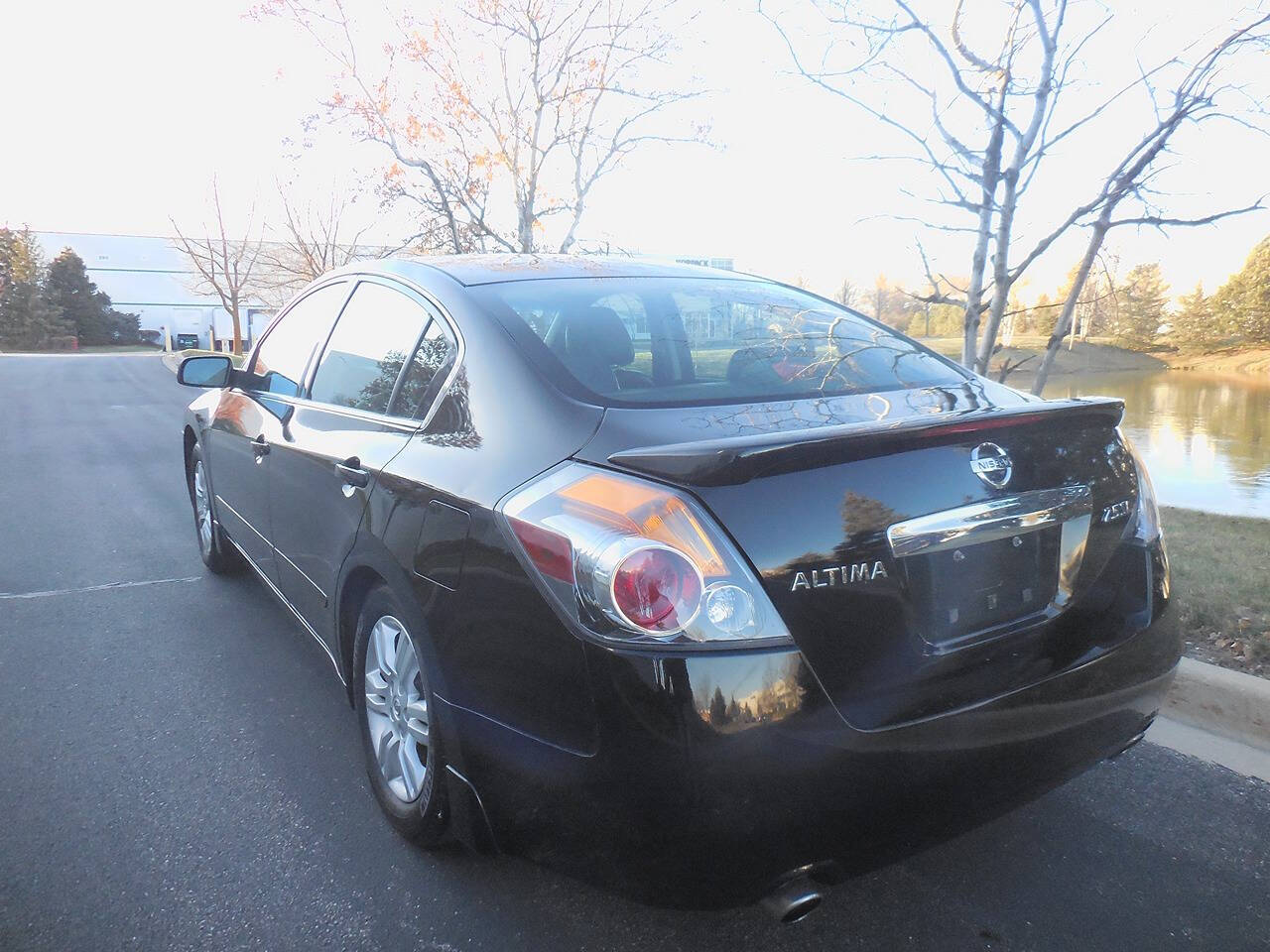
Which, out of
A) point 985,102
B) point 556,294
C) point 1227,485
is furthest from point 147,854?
point 1227,485

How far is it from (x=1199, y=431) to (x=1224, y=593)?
9.48 m

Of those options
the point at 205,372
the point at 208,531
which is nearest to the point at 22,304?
the point at 208,531

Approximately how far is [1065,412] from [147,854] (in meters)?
2.67

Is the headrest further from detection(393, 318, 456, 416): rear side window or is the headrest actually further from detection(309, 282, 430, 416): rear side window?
detection(309, 282, 430, 416): rear side window

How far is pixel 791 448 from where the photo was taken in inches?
73.7

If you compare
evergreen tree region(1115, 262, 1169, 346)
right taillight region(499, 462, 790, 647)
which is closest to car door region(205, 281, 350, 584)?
right taillight region(499, 462, 790, 647)

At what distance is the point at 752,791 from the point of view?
1.75 metres

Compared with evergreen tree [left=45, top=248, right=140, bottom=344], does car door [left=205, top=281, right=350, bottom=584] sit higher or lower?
lower

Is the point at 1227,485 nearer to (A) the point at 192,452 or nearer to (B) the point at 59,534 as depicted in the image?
(A) the point at 192,452

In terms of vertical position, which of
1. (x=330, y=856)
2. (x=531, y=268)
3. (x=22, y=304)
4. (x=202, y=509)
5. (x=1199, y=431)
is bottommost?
(x=1199, y=431)

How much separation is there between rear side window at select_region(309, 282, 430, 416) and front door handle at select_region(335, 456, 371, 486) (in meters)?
0.19

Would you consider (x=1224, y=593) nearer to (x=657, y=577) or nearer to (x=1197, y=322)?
(x=657, y=577)

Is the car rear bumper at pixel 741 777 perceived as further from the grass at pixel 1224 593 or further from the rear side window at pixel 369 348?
the grass at pixel 1224 593

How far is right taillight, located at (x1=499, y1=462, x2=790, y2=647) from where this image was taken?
177 cm
